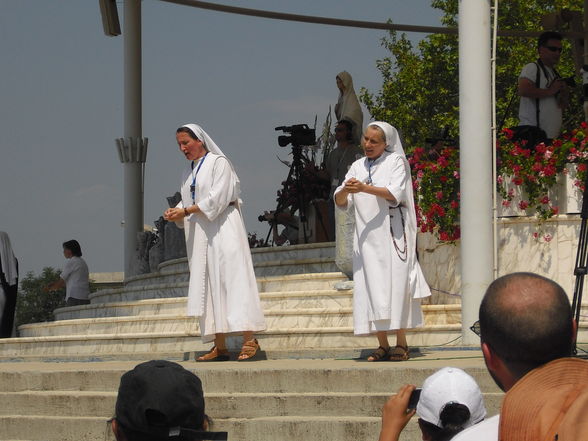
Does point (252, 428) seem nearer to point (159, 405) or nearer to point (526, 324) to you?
point (159, 405)

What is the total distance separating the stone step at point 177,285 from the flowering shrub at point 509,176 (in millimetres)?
1279

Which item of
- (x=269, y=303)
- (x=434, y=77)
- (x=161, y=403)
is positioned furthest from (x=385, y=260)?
(x=434, y=77)

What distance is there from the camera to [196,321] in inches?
463

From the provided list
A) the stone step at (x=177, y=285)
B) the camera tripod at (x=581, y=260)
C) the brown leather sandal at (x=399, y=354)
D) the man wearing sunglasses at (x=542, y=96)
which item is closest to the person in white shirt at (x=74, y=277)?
the stone step at (x=177, y=285)

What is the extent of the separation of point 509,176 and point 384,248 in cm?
258

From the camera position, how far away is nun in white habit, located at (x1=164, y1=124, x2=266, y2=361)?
31.1 ft

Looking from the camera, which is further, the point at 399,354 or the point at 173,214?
the point at 173,214

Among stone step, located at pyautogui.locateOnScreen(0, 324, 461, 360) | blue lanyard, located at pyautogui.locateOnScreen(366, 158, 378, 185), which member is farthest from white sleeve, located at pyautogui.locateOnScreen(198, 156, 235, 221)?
stone step, located at pyautogui.locateOnScreen(0, 324, 461, 360)

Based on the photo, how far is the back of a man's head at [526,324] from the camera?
2271mm

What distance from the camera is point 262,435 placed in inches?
288

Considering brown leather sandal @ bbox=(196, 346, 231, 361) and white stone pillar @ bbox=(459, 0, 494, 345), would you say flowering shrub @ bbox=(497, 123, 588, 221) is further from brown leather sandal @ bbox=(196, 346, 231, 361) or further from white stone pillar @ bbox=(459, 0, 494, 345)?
brown leather sandal @ bbox=(196, 346, 231, 361)

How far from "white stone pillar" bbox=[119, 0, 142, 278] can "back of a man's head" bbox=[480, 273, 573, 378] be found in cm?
1668

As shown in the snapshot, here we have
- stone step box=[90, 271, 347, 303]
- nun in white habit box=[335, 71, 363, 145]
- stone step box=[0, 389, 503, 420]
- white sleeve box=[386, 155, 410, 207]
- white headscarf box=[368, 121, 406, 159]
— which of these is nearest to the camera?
stone step box=[0, 389, 503, 420]

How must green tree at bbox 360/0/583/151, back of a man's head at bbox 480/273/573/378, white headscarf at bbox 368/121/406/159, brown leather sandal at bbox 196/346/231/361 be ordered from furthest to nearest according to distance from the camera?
green tree at bbox 360/0/583/151 < brown leather sandal at bbox 196/346/231/361 < white headscarf at bbox 368/121/406/159 < back of a man's head at bbox 480/273/573/378
